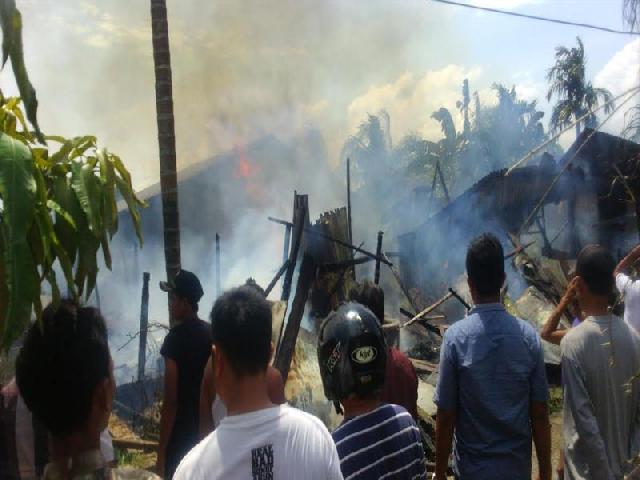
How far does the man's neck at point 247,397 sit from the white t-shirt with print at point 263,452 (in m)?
0.03

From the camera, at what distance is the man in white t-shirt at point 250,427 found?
1.72 metres

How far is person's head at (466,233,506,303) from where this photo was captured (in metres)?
3.07

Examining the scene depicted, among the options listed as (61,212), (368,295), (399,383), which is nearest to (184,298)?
(368,295)

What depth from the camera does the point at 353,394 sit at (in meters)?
2.12

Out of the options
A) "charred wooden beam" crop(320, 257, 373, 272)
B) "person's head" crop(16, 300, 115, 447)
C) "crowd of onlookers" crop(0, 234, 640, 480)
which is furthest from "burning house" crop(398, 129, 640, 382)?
"person's head" crop(16, 300, 115, 447)

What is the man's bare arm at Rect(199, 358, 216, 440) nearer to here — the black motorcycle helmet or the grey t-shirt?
the black motorcycle helmet

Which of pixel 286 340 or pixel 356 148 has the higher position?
pixel 356 148

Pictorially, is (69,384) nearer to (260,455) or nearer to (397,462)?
(260,455)

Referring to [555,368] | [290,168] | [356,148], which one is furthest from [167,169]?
[356,148]

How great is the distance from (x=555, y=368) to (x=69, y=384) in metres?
9.16

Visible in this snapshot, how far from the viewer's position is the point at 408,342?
13117 mm

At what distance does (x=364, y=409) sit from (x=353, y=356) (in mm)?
200

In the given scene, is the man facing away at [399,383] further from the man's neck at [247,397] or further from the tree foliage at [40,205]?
the tree foliage at [40,205]

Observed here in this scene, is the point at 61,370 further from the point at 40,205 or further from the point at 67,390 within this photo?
the point at 40,205
